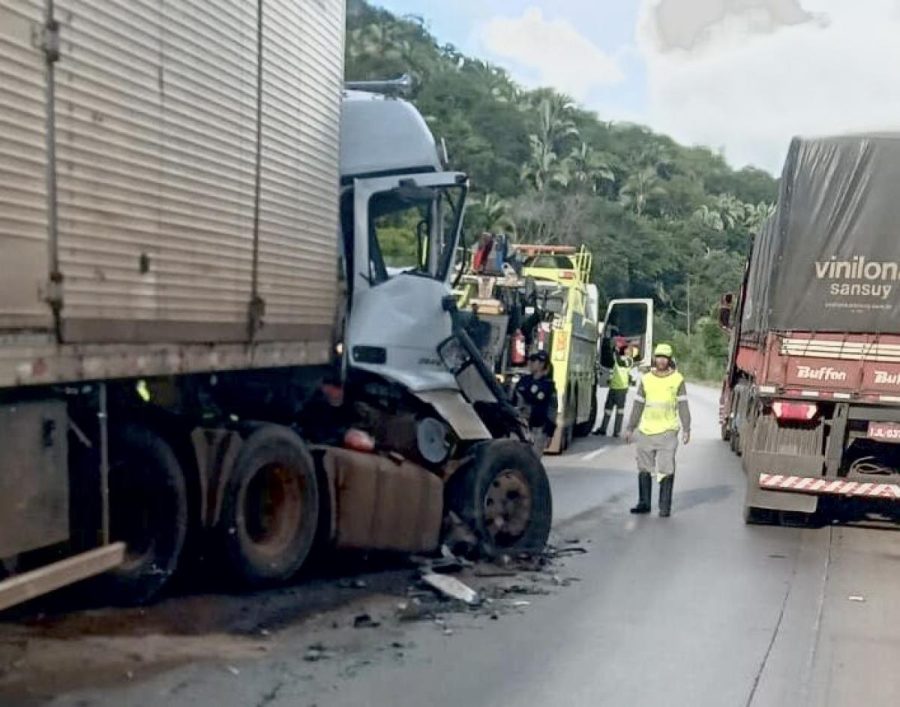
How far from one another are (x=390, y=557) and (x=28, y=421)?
3869 millimetres

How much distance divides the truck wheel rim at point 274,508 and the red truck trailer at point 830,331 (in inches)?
186

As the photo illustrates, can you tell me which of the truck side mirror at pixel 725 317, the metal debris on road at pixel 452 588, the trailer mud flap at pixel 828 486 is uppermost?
the truck side mirror at pixel 725 317

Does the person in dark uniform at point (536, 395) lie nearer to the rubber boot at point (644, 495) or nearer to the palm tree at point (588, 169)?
the rubber boot at point (644, 495)

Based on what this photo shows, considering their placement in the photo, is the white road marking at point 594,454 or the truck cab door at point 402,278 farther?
the white road marking at point 594,454

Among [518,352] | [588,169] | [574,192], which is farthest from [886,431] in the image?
[588,169]

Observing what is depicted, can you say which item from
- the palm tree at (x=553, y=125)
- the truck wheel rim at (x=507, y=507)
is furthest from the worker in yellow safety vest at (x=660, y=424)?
the palm tree at (x=553, y=125)

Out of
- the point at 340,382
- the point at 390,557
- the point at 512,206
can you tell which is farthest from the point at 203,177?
the point at 512,206

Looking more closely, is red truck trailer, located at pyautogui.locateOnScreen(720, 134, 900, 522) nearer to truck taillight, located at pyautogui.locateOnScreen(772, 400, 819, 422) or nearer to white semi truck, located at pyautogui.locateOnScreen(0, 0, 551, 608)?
truck taillight, located at pyautogui.locateOnScreen(772, 400, 819, 422)

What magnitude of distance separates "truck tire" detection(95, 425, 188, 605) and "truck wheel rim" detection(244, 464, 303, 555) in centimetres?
73

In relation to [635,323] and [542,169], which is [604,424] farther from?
[542,169]

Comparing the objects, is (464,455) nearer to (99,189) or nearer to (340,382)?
(340,382)

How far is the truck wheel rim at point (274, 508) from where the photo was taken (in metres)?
7.60

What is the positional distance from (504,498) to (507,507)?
0.24ft

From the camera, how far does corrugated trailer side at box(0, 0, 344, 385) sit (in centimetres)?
507
